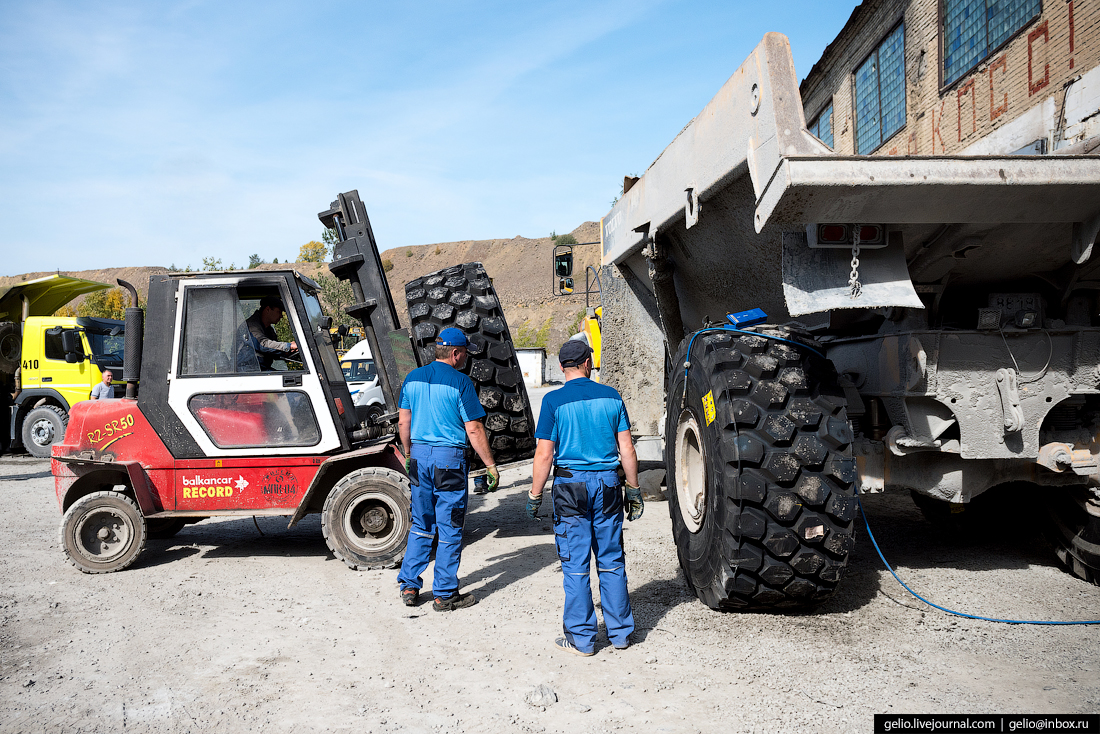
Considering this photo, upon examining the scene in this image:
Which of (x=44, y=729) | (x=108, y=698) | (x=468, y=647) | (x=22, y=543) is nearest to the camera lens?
(x=44, y=729)

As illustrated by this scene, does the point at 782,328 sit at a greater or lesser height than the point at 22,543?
greater

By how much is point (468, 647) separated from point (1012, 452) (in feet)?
9.61

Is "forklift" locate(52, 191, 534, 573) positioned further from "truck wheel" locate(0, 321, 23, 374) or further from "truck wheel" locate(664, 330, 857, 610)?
"truck wheel" locate(0, 321, 23, 374)

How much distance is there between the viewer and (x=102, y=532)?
5754mm

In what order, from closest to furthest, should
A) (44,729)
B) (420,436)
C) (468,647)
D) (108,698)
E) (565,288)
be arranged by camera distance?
(44,729) < (108,698) < (468,647) < (420,436) < (565,288)

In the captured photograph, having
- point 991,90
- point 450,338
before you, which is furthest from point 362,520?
point 991,90

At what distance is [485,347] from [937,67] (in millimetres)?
5663

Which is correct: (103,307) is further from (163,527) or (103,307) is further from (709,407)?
(709,407)

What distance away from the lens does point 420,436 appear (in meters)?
4.86

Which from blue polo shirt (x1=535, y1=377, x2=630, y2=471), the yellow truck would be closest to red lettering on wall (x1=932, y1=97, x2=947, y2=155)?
blue polo shirt (x1=535, y1=377, x2=630, y2=471)

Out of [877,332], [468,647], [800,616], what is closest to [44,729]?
[468,647]

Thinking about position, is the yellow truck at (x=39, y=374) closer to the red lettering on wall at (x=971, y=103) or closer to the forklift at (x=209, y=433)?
the forklift at (x=209, y=433)

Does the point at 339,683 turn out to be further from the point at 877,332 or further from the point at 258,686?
the point at 877,332

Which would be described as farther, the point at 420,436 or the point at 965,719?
the point at 420,436
